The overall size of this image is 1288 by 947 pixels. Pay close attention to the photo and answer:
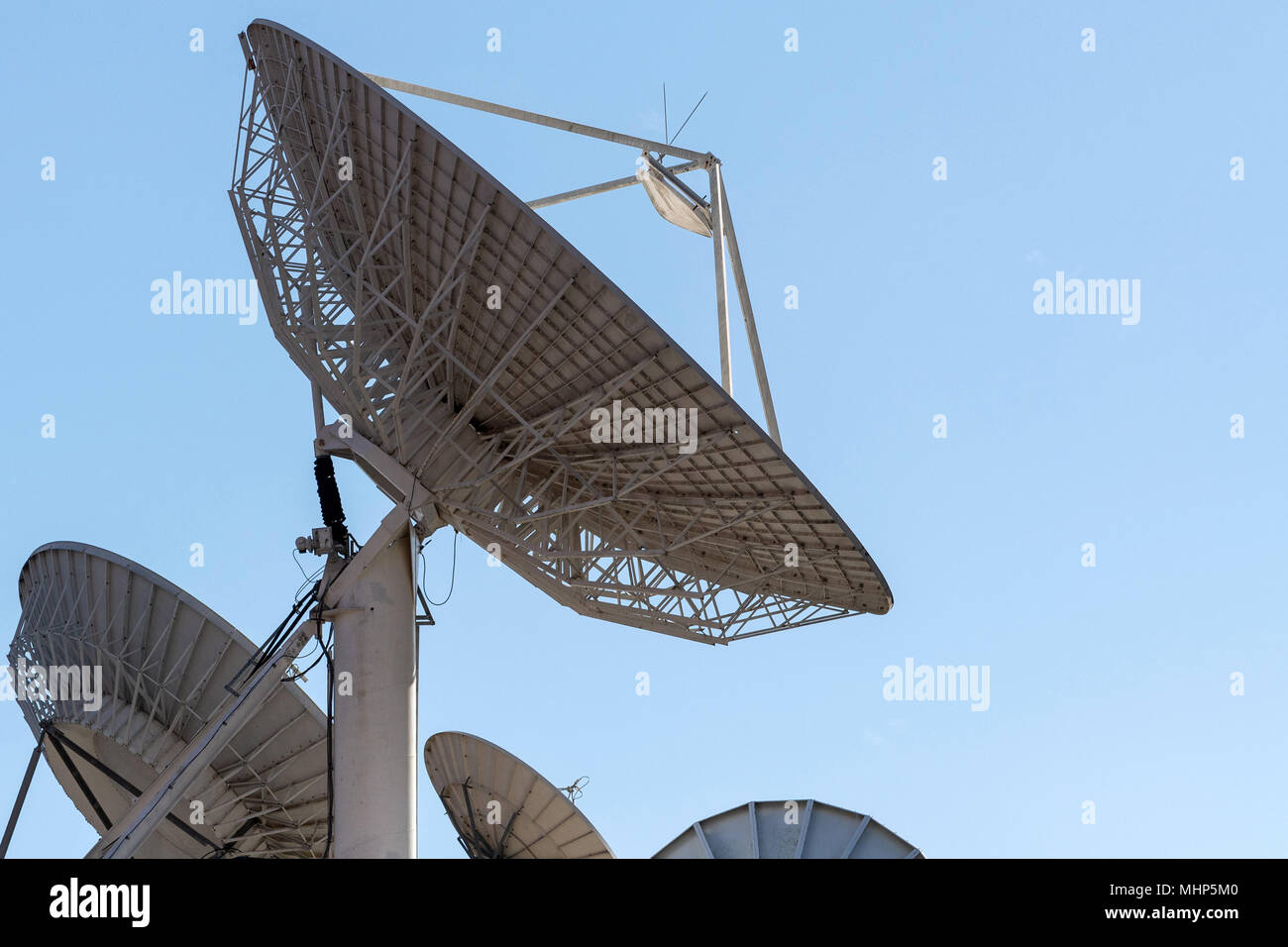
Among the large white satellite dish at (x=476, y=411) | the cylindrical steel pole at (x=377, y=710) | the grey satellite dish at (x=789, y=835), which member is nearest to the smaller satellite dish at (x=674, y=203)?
the large white satellite dish at (x=476, y=411)

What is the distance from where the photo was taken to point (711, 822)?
28125 millimetres

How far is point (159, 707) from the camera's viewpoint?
32.7 meters

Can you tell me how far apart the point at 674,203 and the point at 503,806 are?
48.3 ft

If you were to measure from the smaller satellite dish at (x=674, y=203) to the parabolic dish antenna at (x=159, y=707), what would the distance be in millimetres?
13305

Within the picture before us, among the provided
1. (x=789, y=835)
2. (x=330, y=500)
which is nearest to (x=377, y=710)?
(x=330, y=500)

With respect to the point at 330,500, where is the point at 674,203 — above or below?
above

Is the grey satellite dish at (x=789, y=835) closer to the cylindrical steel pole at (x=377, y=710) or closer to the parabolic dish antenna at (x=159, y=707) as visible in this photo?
the cylindrical steel pole at (x=377, y=710)

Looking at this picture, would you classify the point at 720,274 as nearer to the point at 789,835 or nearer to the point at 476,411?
the point at 476,411

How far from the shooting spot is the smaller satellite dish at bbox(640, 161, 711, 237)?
29828 mm

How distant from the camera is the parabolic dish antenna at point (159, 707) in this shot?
3172 cm

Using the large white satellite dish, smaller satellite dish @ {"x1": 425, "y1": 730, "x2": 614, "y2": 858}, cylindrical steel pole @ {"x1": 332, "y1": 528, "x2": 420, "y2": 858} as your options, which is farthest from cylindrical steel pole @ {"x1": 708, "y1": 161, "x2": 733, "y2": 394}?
smaller satellite dish @ {"x1": 425, "y1": 730, "x2": 614, "y2": 858}
